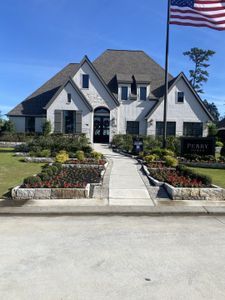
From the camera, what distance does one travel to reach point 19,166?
1698cm

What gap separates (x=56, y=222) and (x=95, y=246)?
6.37 ft

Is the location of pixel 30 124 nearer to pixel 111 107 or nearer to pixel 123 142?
pixel 111 107

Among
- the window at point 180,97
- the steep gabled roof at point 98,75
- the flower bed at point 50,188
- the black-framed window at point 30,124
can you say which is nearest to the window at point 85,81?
the steep gabled roof at point 98,75

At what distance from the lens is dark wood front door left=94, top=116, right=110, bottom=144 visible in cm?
3419

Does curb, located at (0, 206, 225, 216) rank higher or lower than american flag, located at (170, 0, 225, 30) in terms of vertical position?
lower

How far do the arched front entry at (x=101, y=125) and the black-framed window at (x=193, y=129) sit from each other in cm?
800

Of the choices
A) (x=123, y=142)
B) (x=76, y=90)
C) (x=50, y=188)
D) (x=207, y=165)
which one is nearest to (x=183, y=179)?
(x=50, y=188)

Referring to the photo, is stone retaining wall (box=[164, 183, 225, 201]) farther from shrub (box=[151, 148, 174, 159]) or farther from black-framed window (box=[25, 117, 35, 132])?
black-framed window (box=[25, 117, 35, 132])

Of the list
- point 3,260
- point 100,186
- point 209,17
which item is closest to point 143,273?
point 3,260

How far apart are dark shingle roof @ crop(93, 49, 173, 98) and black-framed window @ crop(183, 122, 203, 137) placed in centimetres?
445

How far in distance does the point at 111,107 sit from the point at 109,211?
25365mm

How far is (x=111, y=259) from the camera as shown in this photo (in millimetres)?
5324

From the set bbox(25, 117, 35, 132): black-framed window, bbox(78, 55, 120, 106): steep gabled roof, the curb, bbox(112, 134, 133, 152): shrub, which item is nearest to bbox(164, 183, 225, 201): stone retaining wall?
the curb

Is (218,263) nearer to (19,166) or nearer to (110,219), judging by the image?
(110,219)
